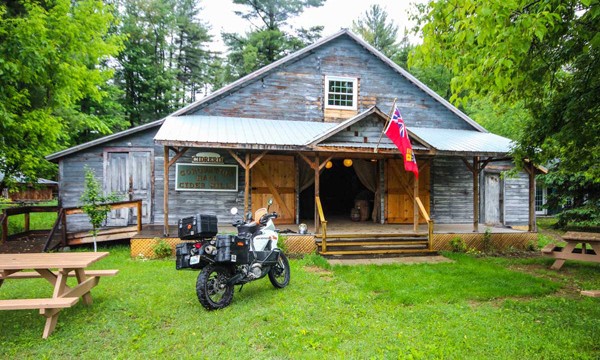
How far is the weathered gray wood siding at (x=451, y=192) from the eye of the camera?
12.1 m

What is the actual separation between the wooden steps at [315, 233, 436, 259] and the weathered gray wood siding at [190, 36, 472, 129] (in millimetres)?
4835

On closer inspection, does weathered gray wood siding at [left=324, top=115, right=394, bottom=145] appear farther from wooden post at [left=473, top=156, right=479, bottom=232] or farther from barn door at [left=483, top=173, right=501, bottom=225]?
barn door at [left=483, top=173, right=501, bottom=225]

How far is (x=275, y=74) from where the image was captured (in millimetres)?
11734

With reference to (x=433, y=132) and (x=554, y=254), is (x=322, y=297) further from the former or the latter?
(x=433, y=132)

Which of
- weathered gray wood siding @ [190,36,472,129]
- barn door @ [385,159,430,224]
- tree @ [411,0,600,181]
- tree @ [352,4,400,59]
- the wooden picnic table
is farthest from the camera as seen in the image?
tree @ [352,4,400,59]

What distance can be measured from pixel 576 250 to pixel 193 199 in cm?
1054

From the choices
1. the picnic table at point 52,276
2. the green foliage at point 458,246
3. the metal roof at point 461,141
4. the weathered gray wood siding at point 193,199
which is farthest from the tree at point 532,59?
the weathered gray wood siding at point 193,199

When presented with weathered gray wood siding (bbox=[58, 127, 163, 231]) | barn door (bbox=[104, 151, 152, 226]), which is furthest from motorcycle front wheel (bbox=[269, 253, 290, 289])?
barn door (bbox=[104, 151, 152, 226])

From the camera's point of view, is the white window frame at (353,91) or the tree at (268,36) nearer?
the white window frame at (353,91)

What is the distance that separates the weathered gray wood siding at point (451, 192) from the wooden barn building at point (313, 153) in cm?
4

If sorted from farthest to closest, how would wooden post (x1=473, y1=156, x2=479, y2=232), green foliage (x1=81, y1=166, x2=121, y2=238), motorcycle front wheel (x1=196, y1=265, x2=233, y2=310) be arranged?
1. wooden post (x1=473, y1=156, x2=479, y2=232)
2. green foliage (x1=81, y1=166, x2=121, y2=238)
3. motorcycle front wheel (x1=196, y1=265, x2=233, y2=310)

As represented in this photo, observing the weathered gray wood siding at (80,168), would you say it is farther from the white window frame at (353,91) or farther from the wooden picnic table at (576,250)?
the wooden picnic table at (576,250)

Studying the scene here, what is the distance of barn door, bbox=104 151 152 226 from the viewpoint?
10727 mm

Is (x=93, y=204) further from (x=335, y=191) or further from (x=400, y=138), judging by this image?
(x=335, y=191)
